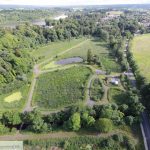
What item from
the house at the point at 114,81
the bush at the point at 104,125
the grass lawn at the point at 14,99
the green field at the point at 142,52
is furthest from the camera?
the green field at the point at 142,52

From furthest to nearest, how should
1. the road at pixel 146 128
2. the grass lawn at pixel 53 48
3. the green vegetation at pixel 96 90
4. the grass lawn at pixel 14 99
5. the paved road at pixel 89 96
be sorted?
the grass lawn at pixel 53 48
the green vegetation at pixel 96 90
the grass lawn at pixel 14 99
the paved road at pixel 89 96
the road at pixel 146 128

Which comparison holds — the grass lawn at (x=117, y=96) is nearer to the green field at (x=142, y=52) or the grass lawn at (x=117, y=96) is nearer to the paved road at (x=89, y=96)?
the paved road at (x=89, y=96)

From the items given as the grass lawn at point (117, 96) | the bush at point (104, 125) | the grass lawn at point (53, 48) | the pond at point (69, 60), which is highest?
the bush at point (104, 125)

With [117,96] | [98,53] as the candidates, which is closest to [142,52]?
[98,53]

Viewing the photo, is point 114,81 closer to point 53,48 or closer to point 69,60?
point 69,60

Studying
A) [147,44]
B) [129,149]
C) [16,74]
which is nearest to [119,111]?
[129,149]

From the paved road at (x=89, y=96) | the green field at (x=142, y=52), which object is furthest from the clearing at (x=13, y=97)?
the green field at (x=142, y=52)

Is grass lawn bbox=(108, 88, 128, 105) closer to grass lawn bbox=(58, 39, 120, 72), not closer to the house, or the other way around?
the house

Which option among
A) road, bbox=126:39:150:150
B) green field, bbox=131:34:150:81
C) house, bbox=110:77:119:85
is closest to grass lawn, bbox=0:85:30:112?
house, bbox=110:77:119:85

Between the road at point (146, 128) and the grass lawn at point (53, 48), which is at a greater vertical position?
the road at point (146, 128)
